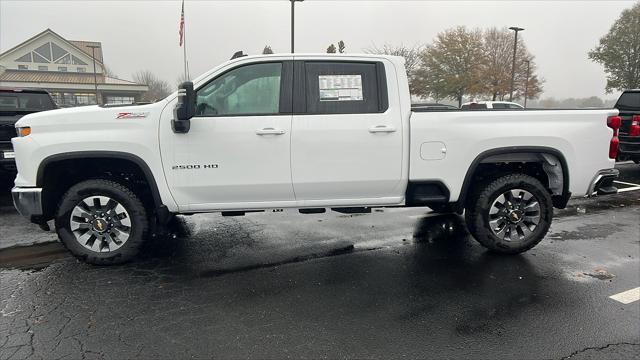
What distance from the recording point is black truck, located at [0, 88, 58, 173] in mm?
6719

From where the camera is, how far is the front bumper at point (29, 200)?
12.9ft

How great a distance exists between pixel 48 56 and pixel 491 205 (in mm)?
65250

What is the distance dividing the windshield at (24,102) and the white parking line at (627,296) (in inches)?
351

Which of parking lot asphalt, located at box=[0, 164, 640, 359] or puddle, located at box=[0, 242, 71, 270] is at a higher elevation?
puddle, located at box=[0, 242, 71, 270]

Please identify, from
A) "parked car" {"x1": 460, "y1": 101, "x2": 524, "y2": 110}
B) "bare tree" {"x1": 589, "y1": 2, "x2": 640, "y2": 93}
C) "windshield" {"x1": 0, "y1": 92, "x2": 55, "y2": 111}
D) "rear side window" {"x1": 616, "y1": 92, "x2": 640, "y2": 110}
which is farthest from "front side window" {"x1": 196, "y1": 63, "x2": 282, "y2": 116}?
"bare tree" {"x1": 589, "y1": 2, "x2": 640, "y2": 93}

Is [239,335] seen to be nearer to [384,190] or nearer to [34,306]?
[34,306]

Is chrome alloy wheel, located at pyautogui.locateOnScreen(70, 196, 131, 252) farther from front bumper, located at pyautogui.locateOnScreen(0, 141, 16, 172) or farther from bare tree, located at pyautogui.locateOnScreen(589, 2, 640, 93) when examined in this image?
bare tree, located at pyautogui.locateOnScreen(589, 2, 640, 93)

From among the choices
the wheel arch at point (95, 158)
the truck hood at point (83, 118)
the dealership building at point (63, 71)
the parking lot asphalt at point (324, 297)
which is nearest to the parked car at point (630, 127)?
the parking lot asphalt at point (324, 297)

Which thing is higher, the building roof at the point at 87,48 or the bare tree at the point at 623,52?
the building roof at the point at 87,48

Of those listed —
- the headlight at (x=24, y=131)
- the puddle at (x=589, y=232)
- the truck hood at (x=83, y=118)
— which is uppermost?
the truck hood at (x=83, y=118)

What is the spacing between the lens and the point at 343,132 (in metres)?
4.06

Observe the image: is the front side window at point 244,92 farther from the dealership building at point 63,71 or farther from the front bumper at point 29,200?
the dealership building at point 63,71

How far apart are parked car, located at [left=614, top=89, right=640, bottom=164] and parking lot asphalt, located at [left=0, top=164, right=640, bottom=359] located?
450 cm

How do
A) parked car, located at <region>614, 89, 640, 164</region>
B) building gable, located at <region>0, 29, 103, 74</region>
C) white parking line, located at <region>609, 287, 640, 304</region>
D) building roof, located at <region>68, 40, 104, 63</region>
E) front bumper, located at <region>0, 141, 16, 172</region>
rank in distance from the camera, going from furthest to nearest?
building roof, located at <region>68, 40, 104, 63</region> → building gable, located at <region>0, 29, 103, 74</region> → parked car, located at <region>614, 89, 640, 164</region> → front bumper, located at <region>0, 141, 16, 172</region> → white parking line, located at <region>609, 287, 640, 304</region>
